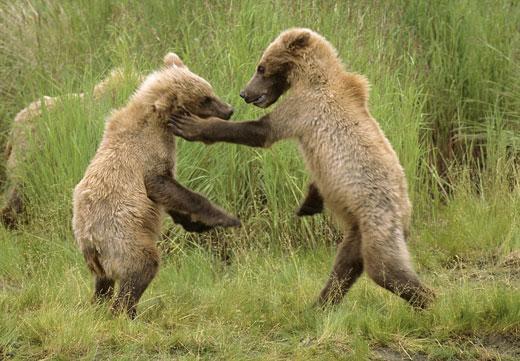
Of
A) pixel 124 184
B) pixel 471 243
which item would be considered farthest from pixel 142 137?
pixel 471 243

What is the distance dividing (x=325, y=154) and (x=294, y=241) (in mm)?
1830

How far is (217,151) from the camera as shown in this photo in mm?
8125

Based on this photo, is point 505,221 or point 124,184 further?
point 505,221

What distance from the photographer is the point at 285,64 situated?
664cm

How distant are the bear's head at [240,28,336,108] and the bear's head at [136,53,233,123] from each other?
0.79ft

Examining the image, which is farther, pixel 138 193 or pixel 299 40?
pixel 299 40

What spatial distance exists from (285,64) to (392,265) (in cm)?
153

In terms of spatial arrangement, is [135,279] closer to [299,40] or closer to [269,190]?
[299,40]

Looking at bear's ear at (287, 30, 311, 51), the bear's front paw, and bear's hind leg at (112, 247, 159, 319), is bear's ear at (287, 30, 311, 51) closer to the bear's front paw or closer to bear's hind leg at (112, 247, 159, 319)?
the bear's front paw

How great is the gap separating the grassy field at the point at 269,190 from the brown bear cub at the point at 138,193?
0.29m

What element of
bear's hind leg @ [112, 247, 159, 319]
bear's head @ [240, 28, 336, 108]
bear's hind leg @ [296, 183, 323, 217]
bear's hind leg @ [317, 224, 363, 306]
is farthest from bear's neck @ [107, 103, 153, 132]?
bear's hind leg @ [317, 224, 363, 306]

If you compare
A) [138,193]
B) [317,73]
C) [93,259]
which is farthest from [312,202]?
[93,259]

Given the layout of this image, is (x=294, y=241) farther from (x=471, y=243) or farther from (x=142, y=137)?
(x=142, y=137)

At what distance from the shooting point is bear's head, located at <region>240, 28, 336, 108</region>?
6.56 m
